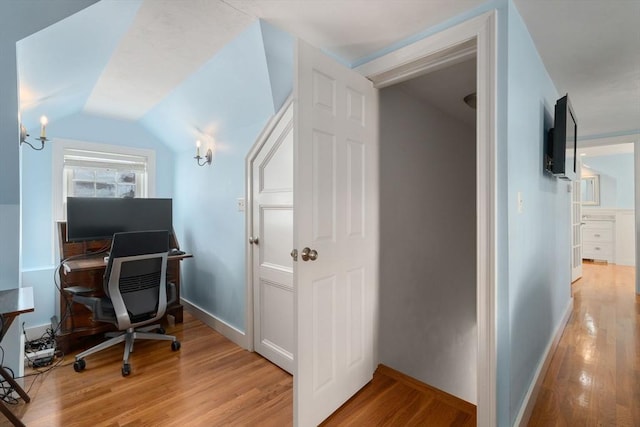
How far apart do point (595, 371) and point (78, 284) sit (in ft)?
13.4

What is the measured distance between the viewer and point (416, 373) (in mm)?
2539

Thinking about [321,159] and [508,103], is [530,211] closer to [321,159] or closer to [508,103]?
[508,103]

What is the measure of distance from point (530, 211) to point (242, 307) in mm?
Answer: 2217

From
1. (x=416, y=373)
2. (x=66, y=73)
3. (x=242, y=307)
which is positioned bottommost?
(x=416, y=373)

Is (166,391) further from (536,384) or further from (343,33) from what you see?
(343,33)

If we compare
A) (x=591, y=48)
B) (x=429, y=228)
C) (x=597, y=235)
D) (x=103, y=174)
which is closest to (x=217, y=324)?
(x=103, y=174)

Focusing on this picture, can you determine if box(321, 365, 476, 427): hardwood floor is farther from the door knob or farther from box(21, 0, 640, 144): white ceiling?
box(21, 0, 640, 144): white ceiling

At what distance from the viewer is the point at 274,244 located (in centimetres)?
227

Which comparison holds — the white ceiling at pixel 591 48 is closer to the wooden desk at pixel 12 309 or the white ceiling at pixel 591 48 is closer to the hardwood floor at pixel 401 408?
the hardwood floor at pixel 401 408

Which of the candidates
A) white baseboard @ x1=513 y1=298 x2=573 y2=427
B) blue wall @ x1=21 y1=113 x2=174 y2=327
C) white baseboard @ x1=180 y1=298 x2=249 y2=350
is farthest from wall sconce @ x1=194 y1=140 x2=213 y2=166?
white baseboard @ x1=513 y1=298 x2=573 y2=427

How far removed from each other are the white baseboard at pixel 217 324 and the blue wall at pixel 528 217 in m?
1.92

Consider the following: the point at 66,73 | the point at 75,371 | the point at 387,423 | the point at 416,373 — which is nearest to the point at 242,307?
the point at 75,371

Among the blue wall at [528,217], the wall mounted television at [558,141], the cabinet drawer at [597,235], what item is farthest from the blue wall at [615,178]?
the wall mounted television at [558,141]

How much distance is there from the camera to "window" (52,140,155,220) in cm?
292
